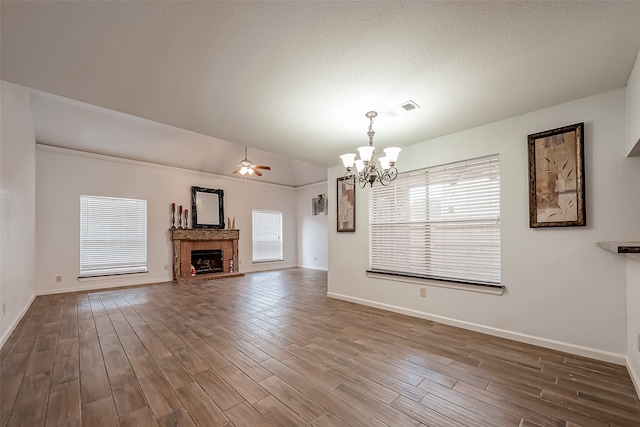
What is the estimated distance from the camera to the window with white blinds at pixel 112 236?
565 centimetres

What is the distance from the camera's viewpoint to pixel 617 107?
2.42 m

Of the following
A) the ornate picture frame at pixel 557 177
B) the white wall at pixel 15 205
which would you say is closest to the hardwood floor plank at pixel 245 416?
the white wall at pixel 15 205

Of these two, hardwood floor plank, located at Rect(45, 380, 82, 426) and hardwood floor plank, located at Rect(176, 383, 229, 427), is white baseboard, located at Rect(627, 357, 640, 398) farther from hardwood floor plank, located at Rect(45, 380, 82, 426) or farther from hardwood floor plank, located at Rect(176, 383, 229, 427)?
hardwood floor plank, located at Rect(45, 380, 82, 426)

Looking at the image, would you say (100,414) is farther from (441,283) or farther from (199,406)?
(441,283)

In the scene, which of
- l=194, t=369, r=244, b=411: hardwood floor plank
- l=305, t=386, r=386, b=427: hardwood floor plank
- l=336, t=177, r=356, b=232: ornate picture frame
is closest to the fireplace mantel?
l=336, t=177, r=356, b=232: ornate picture frame

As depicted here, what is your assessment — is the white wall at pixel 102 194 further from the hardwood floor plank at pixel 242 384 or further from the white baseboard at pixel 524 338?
the white baseboard at pixel 524 338

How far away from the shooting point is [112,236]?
5949 mm

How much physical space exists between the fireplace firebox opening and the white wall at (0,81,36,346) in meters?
3.07

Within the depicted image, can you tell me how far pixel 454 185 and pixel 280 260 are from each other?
6.61 meters

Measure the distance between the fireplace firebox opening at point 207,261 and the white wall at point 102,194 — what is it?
62cm

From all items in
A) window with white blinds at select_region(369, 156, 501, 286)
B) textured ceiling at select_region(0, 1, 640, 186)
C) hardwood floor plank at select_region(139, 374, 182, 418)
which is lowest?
hardwood floor plank at select_region(139, 374, 182, 418)

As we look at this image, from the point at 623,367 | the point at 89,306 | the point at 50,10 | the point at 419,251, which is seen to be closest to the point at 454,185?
the point at 419,251

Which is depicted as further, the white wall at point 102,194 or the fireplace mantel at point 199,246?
the fireplace mantel at point 199,246

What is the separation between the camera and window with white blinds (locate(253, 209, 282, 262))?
8.53m
